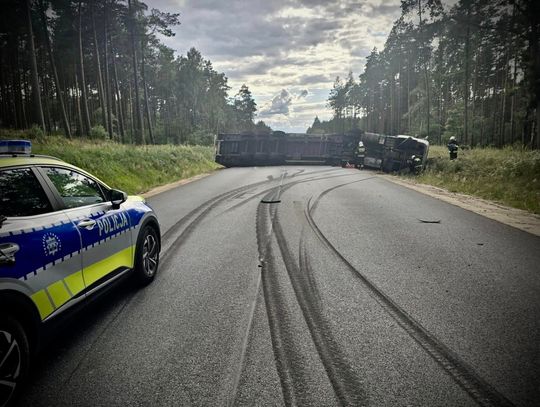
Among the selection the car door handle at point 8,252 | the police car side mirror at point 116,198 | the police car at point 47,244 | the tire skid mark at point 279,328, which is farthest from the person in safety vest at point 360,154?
the car door handle at point 8,252

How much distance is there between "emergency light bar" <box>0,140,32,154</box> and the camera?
123 inches

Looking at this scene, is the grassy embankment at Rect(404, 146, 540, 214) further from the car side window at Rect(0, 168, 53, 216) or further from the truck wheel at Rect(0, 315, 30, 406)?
the truck wheel at Rect(0, 315, 30, 406)

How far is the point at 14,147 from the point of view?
3.18m

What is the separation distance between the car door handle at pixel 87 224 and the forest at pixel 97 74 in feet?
61.2

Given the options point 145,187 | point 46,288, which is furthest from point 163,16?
point 46,288

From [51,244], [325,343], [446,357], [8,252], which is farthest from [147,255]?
[446,357]

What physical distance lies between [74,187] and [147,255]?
1394 mm

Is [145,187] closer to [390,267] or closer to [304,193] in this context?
[304,193]

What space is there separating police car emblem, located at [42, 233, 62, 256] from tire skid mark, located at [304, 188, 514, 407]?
3.25 meters

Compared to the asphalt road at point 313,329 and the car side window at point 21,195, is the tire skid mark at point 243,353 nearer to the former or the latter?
the asphalt road at point 313,329

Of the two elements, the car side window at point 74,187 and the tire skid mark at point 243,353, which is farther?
the car side window at point 74,187

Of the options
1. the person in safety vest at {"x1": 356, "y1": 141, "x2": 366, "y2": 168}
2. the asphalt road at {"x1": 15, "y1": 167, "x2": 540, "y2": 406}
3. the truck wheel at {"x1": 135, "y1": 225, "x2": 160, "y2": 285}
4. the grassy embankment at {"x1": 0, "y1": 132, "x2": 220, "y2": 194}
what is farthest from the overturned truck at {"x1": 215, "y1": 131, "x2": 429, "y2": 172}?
the truck wheel at {"x1": 135, "y1": 225, "x2": 160, "y2": 285}

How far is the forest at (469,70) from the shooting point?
80.6 ft

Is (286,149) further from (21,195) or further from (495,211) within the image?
(21,195)
